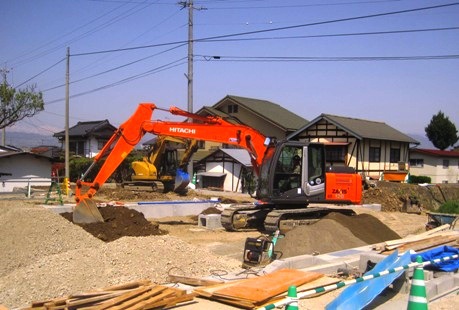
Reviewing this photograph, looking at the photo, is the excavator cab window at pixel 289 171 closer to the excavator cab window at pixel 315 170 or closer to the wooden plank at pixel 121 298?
the excavator cab window at pixel 315 170

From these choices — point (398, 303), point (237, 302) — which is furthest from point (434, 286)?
point (237, 302)

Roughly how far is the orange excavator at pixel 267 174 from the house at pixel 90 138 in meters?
33.5

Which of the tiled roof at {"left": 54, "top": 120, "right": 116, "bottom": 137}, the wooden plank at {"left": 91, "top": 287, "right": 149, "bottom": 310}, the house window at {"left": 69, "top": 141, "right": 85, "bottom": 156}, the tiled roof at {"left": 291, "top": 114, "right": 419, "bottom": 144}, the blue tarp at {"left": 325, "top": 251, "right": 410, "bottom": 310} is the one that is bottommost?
the wooden plank at {"left": 91, "top": 287, "right": 149, "bottom": 310}

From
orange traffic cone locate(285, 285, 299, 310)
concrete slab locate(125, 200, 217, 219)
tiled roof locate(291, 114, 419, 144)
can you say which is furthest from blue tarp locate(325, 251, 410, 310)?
tiled roof locate(291, 114, 419, 144)

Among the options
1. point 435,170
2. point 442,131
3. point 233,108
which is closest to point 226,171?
point 233,108

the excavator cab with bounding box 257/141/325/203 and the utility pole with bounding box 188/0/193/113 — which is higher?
the utility pole with bounding box 188/0/193/113

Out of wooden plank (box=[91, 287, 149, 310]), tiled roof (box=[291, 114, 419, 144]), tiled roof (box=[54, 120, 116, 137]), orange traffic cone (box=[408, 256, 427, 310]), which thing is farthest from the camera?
tiled roof (box=[54, 120, 116, 137])

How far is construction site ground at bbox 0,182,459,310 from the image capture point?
7.36m

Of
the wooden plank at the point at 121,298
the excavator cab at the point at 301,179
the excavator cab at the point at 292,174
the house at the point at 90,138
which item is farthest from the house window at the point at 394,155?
the wooden plank at the point at 121,298

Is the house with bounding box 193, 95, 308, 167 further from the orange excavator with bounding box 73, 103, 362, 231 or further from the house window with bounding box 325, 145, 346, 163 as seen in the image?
the orange excavator with bounding box 73, 103, 362, 231

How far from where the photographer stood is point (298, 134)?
3092 cm

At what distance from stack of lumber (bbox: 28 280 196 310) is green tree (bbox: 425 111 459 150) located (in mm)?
53048

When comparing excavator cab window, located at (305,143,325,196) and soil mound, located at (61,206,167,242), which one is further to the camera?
excavator cab window, located at (305,143,325,196)

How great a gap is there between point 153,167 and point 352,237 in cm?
1596
